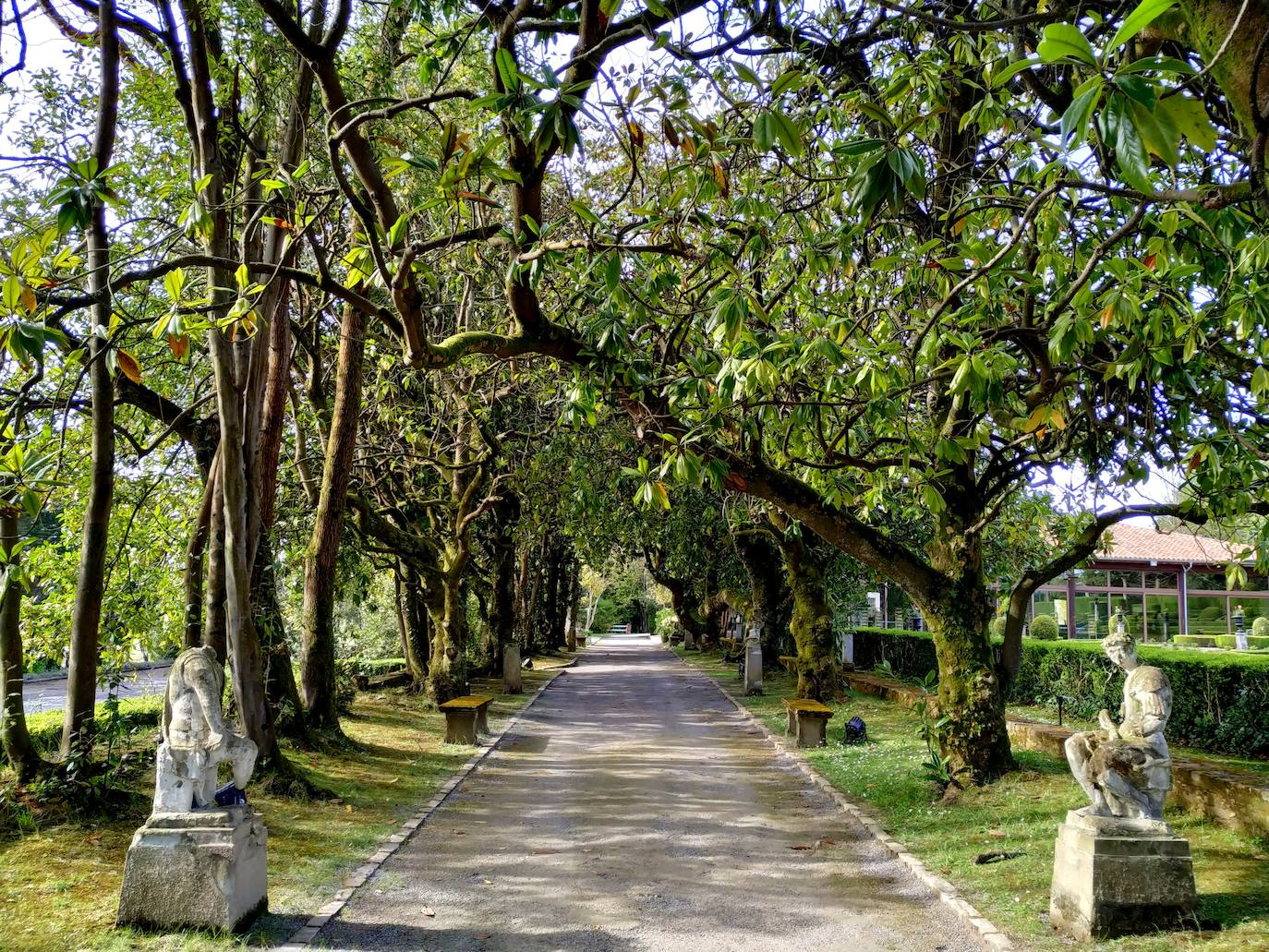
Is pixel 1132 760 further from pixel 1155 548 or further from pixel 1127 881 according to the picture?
pixel 1155 548

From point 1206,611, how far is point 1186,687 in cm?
3228

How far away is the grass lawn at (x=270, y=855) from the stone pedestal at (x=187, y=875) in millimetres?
112

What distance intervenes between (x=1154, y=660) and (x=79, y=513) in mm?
14264

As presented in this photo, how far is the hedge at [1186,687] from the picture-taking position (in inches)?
454

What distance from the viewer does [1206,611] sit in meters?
40.0

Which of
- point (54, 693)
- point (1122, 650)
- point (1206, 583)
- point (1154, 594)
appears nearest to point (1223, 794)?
point (1122, 650)

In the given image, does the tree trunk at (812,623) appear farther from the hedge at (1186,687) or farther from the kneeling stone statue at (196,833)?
the kneeling stone statue at (196,833)

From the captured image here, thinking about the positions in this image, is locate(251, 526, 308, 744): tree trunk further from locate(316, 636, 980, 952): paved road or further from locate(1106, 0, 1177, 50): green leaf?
locate(1106, 0, 1177, 50): green leaf

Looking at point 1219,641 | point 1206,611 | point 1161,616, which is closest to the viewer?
point 1219,641

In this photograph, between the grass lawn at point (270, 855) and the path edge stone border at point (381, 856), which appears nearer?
the grass lawn at point (270, 855)

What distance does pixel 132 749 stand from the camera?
9469 millimetres

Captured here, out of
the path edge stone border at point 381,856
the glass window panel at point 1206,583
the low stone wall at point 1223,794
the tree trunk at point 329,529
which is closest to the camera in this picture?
the path edge stone border at point 381,856

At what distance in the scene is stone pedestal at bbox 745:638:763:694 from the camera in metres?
22.0

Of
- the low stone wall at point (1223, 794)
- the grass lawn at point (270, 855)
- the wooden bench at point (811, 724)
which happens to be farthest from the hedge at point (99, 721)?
the low stone wall at point (1223, 794)
